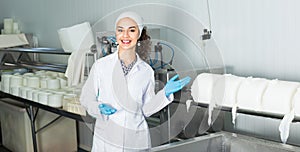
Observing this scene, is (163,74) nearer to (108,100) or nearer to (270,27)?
(108,100)

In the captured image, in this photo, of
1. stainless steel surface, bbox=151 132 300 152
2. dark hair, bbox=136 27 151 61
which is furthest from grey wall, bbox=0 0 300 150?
stainless steel surface, bbox=151 132 300 152

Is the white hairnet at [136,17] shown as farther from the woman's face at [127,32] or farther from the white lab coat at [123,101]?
the white lab coat at [123,101]

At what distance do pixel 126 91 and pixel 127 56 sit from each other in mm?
152

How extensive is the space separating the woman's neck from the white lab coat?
25 millimetres

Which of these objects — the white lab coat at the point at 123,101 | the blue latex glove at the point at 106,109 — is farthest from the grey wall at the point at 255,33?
the blue latex glove at the point at 106,109

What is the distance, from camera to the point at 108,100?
1.65 m

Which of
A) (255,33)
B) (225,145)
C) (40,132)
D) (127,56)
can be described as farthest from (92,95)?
(40,132)

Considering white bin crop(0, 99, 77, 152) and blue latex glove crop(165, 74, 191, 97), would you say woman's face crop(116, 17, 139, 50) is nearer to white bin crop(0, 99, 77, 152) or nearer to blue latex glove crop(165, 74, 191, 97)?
blue latex glove crop(165, 74, 191, 97)

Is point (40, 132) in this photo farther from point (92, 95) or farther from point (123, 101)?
point (123, 101)

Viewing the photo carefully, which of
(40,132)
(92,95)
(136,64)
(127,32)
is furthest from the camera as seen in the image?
(40,132)

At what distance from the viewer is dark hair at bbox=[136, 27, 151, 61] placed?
1564mm

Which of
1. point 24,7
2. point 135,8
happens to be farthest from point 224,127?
point 24,7

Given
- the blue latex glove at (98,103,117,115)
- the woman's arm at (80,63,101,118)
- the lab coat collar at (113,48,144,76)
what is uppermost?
the lab coat collar at (113,48,144,76)

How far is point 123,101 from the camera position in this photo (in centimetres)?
159
